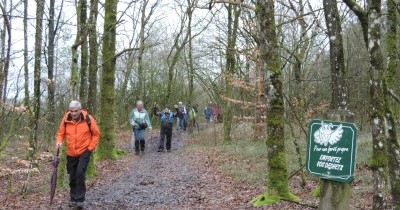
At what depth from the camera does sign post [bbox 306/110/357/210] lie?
448 cm

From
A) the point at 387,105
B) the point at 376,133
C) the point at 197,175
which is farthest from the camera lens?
the point at 197,175

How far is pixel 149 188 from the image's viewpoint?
35.6 feet

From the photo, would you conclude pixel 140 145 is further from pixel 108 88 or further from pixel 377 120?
pixel 377 120

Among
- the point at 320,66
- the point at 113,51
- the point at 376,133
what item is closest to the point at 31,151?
the point at 113,51

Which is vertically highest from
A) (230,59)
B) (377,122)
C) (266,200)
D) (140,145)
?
(230,59)

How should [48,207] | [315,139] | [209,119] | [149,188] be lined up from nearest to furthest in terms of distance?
[315,139] → [48,207] → [149,188] → [209,119]

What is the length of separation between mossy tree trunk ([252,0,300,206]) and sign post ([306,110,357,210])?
292cm

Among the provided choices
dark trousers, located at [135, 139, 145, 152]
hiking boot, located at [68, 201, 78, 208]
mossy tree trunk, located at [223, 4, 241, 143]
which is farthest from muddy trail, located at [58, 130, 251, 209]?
mossy tree trunk, located at [223, 4, 241, 143]

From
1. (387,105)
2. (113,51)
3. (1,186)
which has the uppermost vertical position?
(113,51)

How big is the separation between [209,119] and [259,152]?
2453 centimetres

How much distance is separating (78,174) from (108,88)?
7.67 metres

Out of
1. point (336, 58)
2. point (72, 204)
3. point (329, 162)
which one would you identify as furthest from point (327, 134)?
point (72, 204)

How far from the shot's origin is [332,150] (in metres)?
4.57

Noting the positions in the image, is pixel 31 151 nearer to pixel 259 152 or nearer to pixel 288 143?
pixel 259 152
